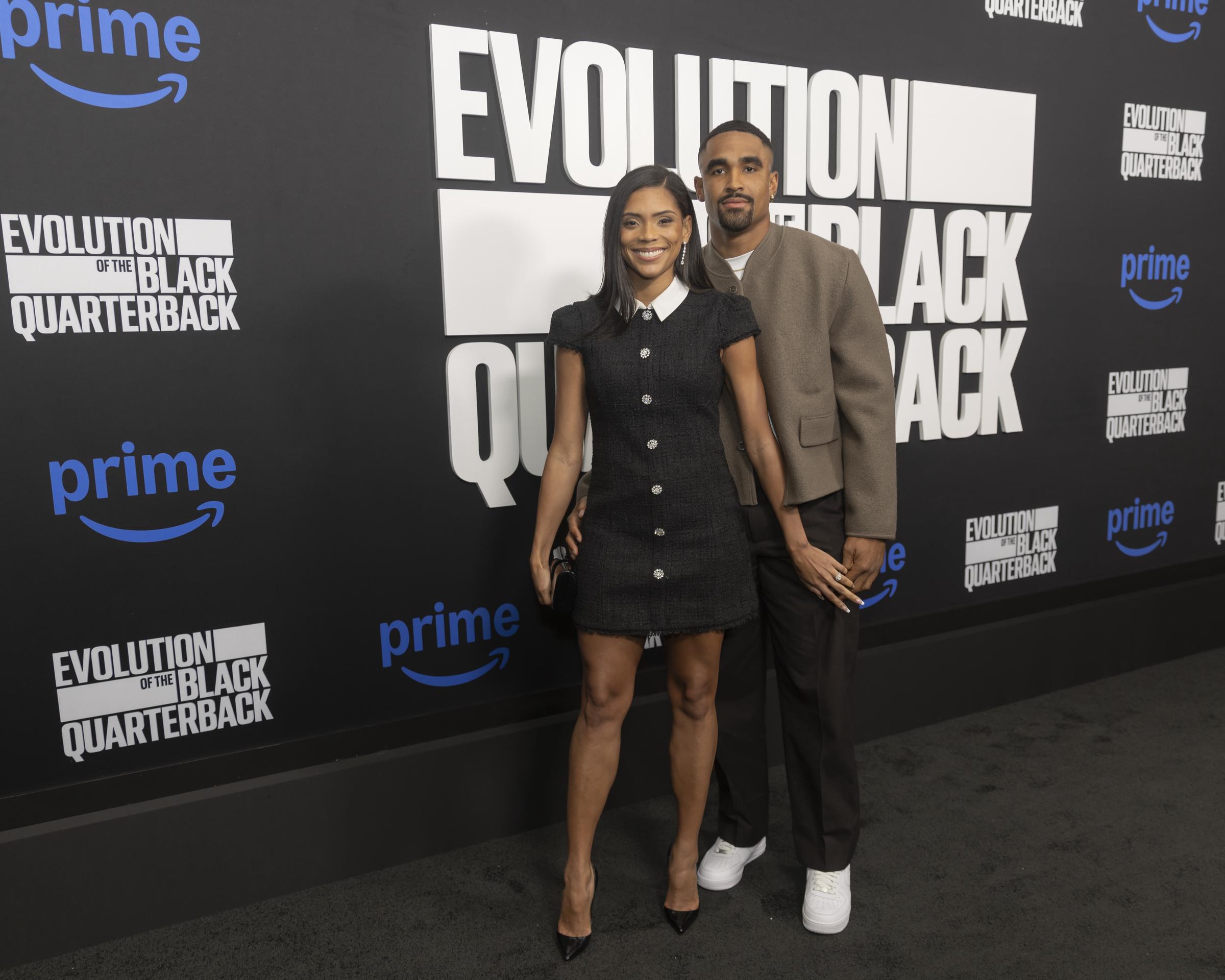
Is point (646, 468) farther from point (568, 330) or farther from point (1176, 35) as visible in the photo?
point (1176, 35)

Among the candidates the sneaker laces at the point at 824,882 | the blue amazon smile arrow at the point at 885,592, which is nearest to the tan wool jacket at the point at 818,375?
the sneaker laces at the point at 824,882

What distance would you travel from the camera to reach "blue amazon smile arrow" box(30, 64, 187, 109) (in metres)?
1.89

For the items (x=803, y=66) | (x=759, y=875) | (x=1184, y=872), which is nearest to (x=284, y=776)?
(x=759, y=875)

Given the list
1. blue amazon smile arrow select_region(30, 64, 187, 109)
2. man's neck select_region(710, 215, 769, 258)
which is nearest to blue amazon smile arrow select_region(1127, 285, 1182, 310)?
man's neck select_region(710, 215, 769, 258)

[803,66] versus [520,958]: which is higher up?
[803,66]

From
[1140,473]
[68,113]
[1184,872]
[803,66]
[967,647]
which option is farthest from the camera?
[1140,473]

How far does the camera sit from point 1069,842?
2398 mm

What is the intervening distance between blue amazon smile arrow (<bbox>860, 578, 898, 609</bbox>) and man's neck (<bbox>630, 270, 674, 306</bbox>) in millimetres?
1554

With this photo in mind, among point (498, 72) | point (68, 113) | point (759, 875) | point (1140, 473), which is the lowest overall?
point (759, 875)

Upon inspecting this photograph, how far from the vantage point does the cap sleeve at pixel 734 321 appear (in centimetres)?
186

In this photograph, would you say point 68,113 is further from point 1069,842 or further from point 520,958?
point 1069,842

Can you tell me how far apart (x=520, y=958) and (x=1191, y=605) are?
2.92 meters

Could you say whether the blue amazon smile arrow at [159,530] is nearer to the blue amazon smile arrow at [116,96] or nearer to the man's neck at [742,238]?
the blue amazon smile arrow at [116,96]

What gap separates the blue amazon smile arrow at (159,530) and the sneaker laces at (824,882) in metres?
1.50
